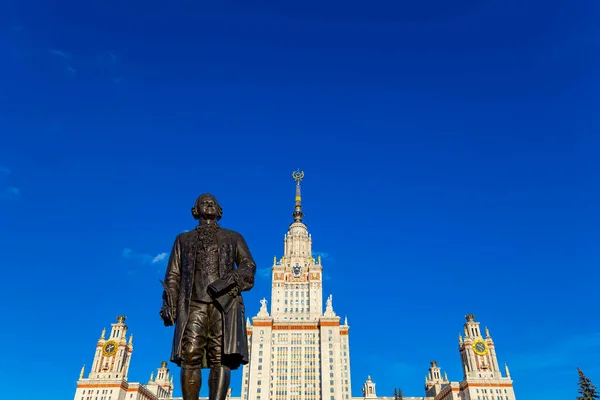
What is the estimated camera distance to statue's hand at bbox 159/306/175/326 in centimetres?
1012

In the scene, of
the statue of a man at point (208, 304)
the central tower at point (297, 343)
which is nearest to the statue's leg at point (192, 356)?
the statue of a man at point (208, 304)

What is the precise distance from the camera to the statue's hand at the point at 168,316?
33.2 feet

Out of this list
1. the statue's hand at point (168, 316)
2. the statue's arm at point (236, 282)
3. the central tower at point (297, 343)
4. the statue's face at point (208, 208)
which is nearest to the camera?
the statue's hand at point (168, 316)

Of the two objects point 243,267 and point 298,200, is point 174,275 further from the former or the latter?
point 298,200

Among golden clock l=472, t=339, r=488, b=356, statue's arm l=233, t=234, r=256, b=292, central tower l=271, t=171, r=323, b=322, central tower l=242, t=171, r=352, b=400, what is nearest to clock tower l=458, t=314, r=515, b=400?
golden clock l=472, t=339, r=488, b=356

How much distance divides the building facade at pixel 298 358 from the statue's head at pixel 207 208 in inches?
4281

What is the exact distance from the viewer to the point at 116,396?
340 ft

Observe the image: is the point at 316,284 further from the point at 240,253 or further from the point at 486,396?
the point at 240,253

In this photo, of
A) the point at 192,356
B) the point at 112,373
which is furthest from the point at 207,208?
the point at 112,373

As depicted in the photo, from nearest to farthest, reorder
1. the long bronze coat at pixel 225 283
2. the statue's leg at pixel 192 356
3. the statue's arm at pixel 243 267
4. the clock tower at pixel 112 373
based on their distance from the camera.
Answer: the statue's leg at pixel 192 356, the long bronze coat at pixel 225 283, the statue's arm at pixel 243 267, the clock tower at pixel 112 373

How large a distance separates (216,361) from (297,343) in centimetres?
12477

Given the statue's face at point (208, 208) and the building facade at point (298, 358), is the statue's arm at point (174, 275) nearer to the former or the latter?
the statue's face at point (208, 208)

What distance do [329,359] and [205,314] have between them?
121 m

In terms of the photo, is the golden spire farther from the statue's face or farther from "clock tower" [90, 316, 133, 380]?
the statue's face
